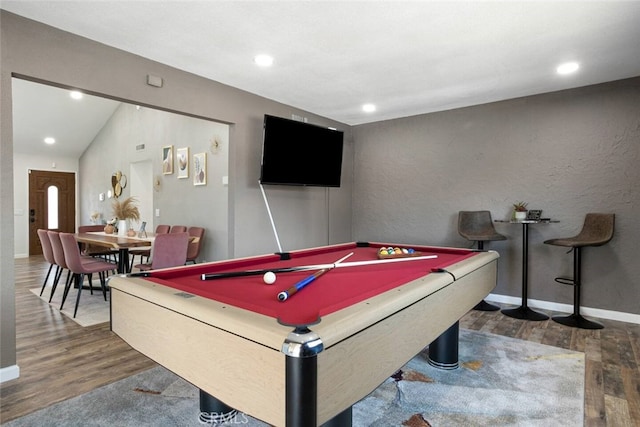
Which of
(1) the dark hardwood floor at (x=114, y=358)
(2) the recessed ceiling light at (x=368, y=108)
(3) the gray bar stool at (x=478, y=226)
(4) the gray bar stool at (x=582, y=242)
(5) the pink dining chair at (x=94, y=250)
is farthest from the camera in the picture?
(5) the pink dining chair at (x=94, y=250)

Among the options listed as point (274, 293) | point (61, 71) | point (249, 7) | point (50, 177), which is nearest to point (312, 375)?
point (274, 293)

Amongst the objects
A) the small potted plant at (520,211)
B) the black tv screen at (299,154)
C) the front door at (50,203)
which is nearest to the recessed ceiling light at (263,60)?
the black tv screen at (299,154)

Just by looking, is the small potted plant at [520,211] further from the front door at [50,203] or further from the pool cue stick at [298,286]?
the front door at [50,203]

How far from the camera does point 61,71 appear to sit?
97.1 inches

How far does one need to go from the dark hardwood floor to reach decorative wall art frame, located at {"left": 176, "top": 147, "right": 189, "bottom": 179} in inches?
105

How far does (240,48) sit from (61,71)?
128 centimetres

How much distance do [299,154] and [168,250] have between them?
5.79 ft

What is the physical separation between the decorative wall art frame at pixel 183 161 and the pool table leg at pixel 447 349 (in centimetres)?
472

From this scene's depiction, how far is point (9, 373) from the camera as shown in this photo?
7.34 ft

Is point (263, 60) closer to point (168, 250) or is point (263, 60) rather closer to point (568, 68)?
point (168, 250)

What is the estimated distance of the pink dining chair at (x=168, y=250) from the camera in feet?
11.4

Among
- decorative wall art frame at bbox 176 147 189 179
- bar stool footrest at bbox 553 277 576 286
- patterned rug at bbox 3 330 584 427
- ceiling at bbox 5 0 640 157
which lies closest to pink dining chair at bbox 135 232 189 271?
patterned rug at bbox 3 330 584 427

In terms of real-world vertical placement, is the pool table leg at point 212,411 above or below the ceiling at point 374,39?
below

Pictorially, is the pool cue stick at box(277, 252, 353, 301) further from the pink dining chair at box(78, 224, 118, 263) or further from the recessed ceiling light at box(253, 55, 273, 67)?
the pink dining chair at box(78, 224, 118, 263)
